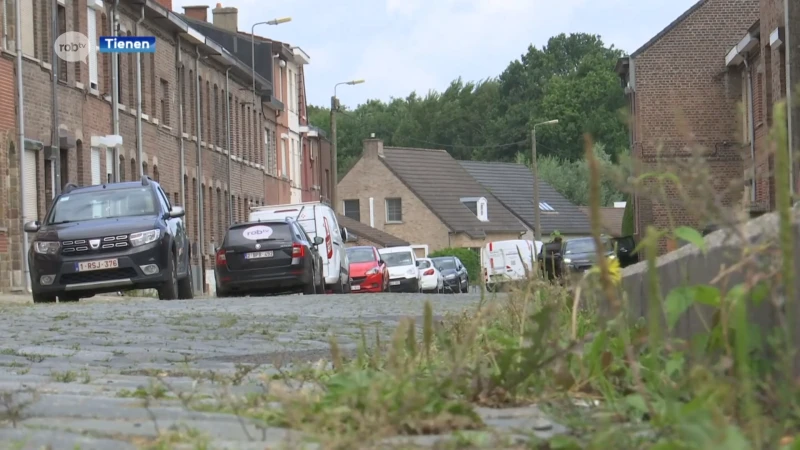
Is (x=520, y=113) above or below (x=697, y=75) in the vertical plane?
above

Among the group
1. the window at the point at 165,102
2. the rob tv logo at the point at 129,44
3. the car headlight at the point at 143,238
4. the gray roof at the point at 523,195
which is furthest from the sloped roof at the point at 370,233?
the car headlight at the point at 143,238

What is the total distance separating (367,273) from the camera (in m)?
42.9

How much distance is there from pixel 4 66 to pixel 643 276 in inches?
992

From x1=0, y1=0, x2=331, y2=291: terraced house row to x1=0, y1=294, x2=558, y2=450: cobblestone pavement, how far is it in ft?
47.4

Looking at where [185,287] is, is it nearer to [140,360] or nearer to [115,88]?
[115,88]

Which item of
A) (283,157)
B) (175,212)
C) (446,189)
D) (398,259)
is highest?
(283,157)

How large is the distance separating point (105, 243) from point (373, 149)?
217ft

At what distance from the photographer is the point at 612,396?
492 cm

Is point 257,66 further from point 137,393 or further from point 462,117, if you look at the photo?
point 137,393

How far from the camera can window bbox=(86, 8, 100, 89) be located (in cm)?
3841

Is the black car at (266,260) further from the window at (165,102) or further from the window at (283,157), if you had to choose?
the window at (283,157)

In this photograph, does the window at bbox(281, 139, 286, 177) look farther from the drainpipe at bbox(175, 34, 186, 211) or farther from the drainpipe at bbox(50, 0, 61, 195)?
the drainpipe at bbox(50, 0, 61, 195)

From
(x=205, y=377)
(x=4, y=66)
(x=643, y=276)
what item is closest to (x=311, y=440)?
(x=205, y=377)

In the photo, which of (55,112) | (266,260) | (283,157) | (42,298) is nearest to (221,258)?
(266,260)
